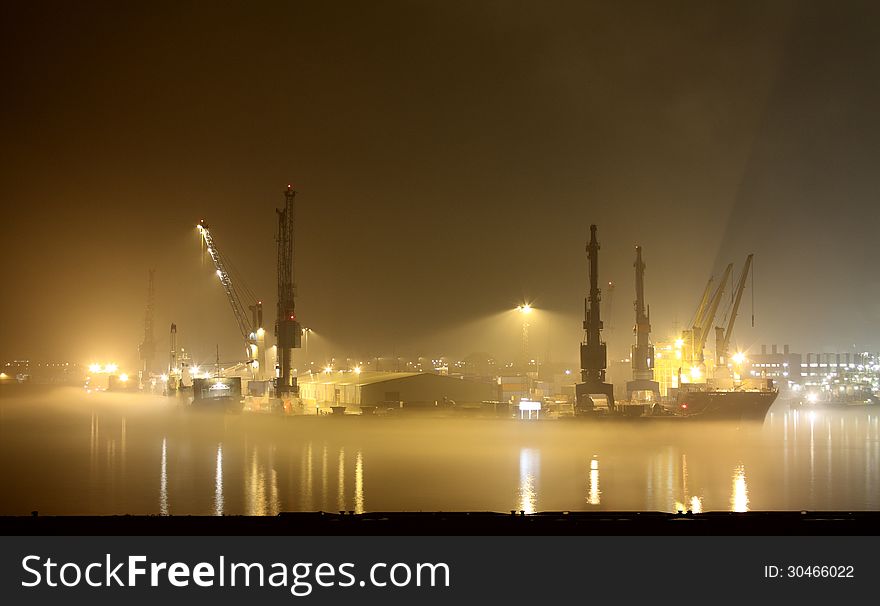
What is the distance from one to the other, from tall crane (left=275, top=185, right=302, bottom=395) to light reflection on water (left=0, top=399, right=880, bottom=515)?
1287cm

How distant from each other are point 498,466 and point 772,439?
1867 centimetres

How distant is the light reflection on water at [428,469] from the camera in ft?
59.3

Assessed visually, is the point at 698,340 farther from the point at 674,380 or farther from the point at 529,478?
the point at 529,478

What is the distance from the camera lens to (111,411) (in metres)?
57.7

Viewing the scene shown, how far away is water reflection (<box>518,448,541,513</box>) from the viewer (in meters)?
17.2

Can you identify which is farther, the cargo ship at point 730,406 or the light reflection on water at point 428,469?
the cargo ship at point 730,406

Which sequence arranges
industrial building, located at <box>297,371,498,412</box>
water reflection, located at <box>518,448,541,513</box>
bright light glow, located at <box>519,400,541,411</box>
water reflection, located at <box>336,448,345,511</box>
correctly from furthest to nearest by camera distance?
1. industrial building, located at <box>297,371,498,412</box>
2. bright light glow, located at <box>519,400,541,411</box>
3. water reflection, located at <box>336,448,345,511</box>
4. water reflection, located at <box>518,448,541,513</box>

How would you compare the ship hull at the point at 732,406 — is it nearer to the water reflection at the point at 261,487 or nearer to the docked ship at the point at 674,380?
the docked ship at the point at 674,380

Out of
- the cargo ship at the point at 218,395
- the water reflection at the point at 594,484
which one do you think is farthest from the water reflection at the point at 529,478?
the cargo ship at the point at 218,395

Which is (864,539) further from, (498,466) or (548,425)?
(548,425)

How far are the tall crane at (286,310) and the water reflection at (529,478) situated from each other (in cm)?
2780

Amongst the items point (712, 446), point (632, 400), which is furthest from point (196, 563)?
point (632, 400)

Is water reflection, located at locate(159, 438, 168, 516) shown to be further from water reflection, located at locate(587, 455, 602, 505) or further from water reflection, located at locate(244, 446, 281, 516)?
water reflection, located at locate(587, 455, 602, 505)

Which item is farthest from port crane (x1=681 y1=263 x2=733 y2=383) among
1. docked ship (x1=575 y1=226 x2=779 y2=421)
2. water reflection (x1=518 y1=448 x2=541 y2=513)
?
water reflection (x1=518 y1=448 x2=541 y2=513)
